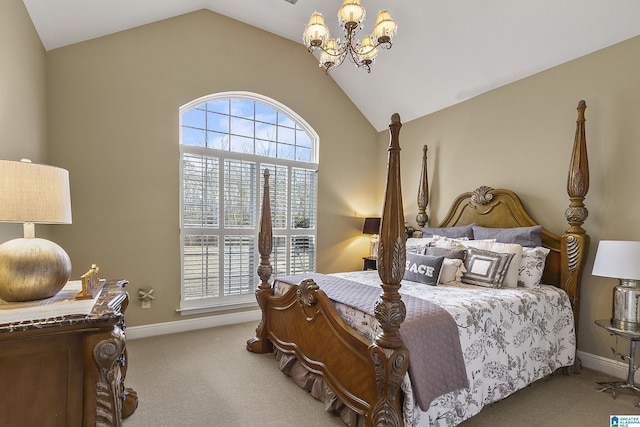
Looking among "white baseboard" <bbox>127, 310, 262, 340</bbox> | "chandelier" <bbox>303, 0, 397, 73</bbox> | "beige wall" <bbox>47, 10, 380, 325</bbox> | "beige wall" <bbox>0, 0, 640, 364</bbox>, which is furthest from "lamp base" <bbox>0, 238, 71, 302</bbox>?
"chandelier" <bbox>303, 0, 397, 73</bbox>

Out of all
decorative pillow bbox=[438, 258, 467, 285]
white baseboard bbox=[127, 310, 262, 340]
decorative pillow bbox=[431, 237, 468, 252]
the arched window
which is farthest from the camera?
the arched window

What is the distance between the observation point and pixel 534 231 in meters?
2.87

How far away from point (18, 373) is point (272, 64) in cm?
378

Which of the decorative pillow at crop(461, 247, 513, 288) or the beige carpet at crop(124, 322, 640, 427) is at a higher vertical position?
the decorative pillow at crop(461, 247, 513, 288)

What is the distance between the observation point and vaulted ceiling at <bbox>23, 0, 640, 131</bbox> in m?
2.54

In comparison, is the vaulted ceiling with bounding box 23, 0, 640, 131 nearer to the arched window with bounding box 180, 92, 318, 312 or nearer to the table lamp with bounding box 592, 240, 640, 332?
the arched window with bounding box 180, 92, 318, 312

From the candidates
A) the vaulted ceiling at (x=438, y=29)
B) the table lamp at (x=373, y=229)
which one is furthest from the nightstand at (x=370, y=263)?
the vaulted ceiling at (x=438, y=29)

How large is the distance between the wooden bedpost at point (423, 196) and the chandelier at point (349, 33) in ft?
5.63

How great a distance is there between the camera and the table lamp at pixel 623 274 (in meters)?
2.11

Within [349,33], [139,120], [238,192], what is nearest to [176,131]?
[139,120]

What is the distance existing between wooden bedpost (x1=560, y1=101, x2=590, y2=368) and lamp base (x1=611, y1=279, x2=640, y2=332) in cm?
32

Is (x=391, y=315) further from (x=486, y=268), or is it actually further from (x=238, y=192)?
(x=238, y=192)

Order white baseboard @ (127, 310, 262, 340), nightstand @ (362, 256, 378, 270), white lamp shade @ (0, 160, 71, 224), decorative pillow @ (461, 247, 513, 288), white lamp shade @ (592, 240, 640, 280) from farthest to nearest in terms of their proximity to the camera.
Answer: nightstand @ (362, 256, 378, 270)
white baseboard @ (127, 310, 262, 340)
decorative pillow @ (461, 247, 513, 288)
white lamp shade @ (592, 240, 640, 280)
white lamp shade @ (0, 160, 71, 224)

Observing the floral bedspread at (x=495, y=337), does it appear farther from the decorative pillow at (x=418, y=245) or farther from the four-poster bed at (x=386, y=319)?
the decorative pillow at (x=418, y=245)
